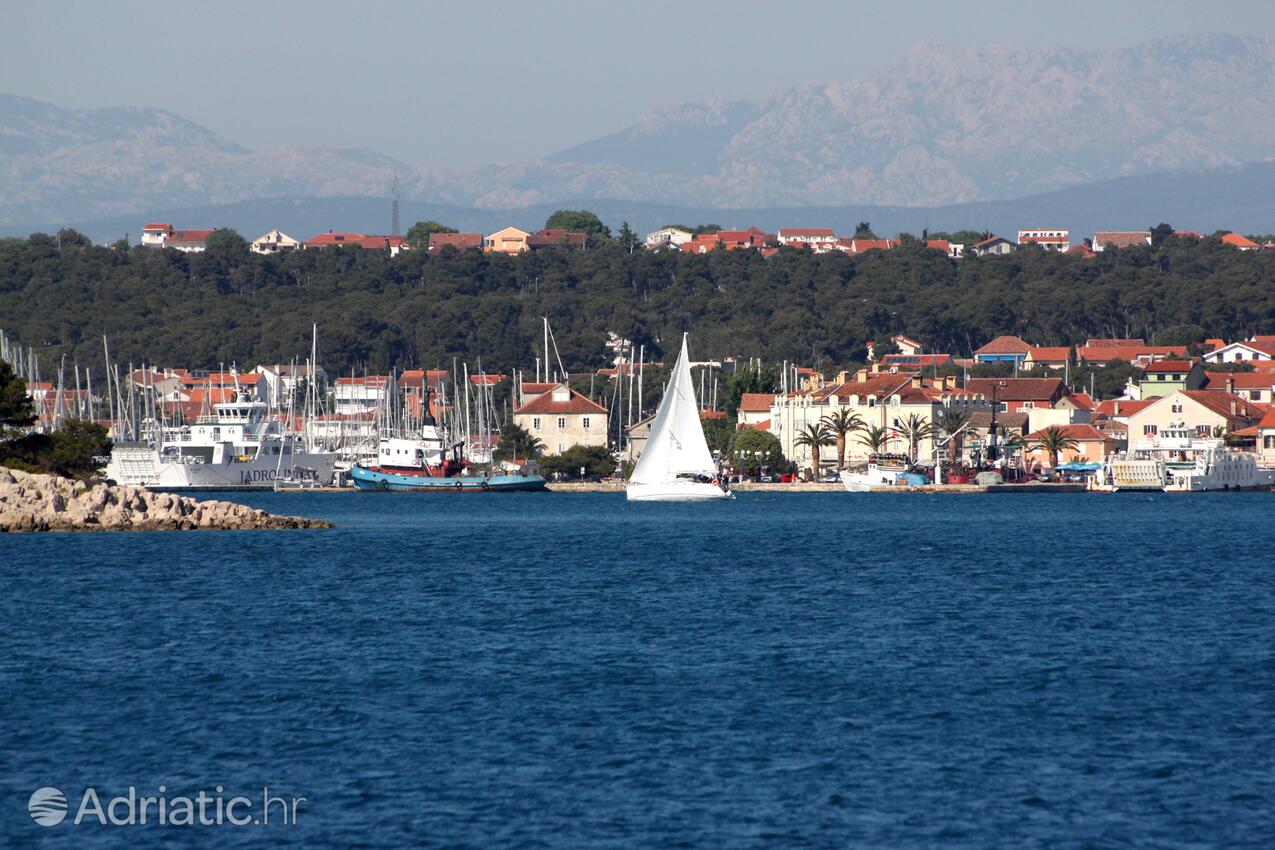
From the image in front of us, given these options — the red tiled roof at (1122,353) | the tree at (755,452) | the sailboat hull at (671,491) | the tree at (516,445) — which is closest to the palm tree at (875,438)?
the tree at (755,452)

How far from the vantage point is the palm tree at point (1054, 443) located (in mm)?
110562

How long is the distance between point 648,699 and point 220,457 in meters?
82.8

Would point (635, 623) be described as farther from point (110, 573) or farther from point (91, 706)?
point (110, 573)

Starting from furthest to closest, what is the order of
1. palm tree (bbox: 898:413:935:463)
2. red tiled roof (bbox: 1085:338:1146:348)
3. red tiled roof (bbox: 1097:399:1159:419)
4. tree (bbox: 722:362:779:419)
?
red tiled roof (bbox: 1085:338:1146:348) → tree (bbox: 722:362:779:419) → red tiled roof (bbox: 1097:399:1159:419) → palm tree (bbox: 898:413:935:463)

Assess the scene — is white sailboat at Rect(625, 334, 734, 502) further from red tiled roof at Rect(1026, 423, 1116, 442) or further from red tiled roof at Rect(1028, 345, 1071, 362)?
red tiled roof at Rect(1028, 345, 1071, 362)

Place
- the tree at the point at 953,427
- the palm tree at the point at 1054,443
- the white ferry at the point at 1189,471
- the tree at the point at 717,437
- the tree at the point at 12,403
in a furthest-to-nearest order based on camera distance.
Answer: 1. the tree at the point at 717,437
2. the palm tree at the point at 1054,443
3. the tree at the point at 953,427
4. the white ferry at the point at 1189,471
5. the tree at the point at 12,403

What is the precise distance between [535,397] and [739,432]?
17054 mm

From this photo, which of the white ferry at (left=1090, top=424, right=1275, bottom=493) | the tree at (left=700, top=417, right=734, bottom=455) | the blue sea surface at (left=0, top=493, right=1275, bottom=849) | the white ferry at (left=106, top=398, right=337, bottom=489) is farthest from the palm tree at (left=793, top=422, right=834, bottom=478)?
the blue sea surface at (left=0, top=493, right=1275, bottom=849)

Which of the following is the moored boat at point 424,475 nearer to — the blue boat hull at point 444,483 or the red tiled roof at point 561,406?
the blue boat hull at point 444,483

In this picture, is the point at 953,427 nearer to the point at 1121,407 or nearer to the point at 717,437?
the point at 717,437

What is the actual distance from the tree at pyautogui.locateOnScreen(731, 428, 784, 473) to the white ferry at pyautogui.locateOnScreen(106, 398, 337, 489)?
25.8 metres

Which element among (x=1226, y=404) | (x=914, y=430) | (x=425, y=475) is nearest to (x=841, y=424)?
(x=914, y=430)

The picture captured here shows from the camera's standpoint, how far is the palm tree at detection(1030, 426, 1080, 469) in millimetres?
110562

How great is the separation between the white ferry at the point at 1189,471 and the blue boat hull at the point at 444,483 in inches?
1332
